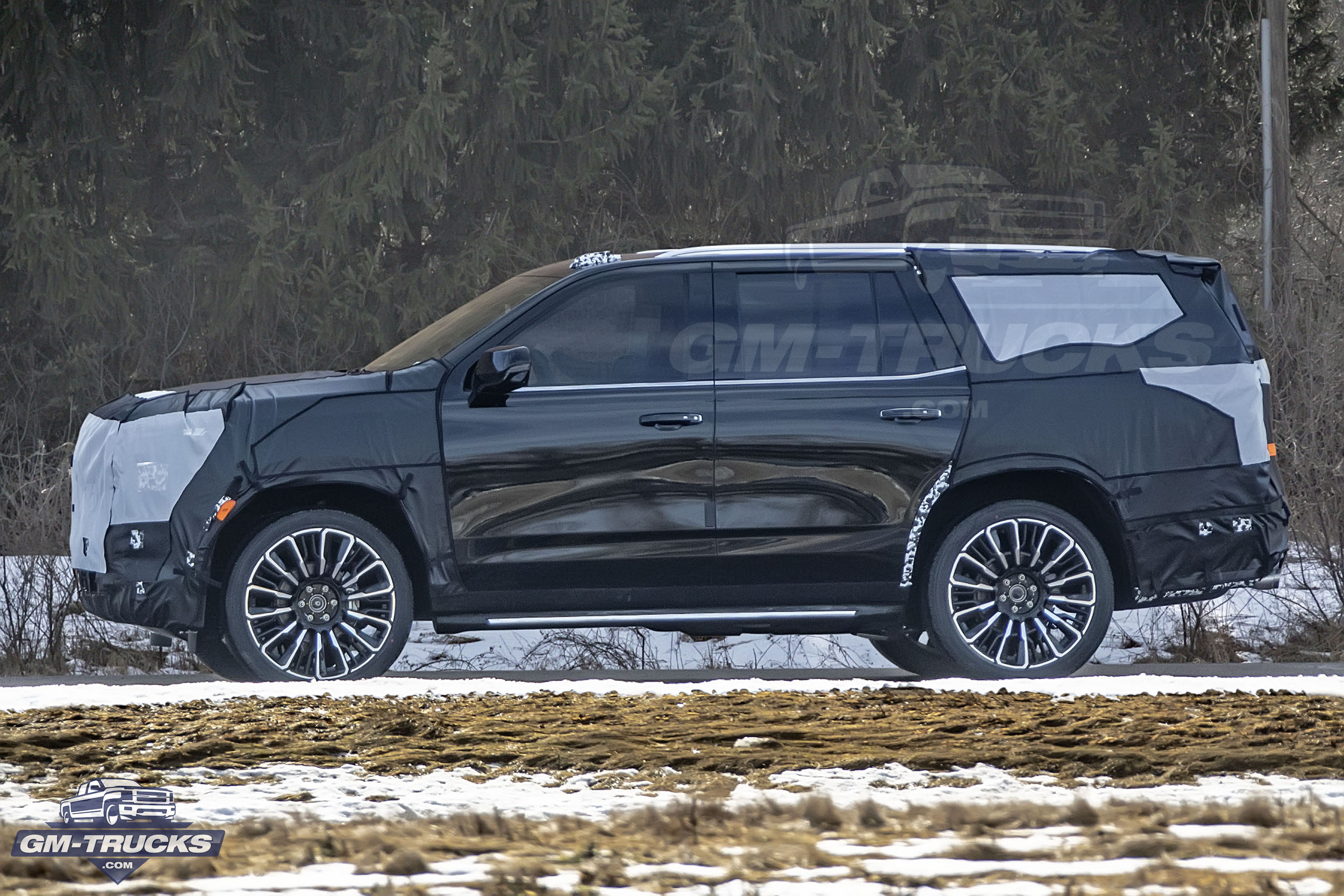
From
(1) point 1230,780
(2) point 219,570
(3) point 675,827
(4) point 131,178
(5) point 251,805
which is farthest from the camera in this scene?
(4) point 131,178

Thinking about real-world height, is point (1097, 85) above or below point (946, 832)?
above

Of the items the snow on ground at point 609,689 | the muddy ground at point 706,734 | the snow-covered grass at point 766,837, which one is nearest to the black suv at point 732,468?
the snow on ground at point 609,689

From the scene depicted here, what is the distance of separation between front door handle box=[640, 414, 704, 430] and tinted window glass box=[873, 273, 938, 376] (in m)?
0.94

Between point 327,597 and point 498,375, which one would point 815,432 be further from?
point 327,597

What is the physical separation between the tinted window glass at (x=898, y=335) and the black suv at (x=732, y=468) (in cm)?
2

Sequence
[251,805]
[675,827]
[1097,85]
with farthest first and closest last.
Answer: [1097,85] < [251,805] < [675,827]

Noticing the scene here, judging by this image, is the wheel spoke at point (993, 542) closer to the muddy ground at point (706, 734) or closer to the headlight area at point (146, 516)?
the muddy ground at point (706, 734)

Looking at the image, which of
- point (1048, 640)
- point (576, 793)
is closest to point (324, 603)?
point (1048, 640)

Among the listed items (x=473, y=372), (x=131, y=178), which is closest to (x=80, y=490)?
(x=473, y=372)

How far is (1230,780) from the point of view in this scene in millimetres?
4000

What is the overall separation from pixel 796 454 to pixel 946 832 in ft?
15.5

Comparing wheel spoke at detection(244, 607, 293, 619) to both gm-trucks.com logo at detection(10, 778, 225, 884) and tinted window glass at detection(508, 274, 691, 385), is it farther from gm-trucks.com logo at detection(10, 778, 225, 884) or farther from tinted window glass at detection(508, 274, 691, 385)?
gm-trucks.com logo at detection(10, 778, 225, 884)

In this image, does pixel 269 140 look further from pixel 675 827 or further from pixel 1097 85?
pixel 675 827

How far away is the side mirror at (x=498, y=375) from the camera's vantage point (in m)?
7.82
